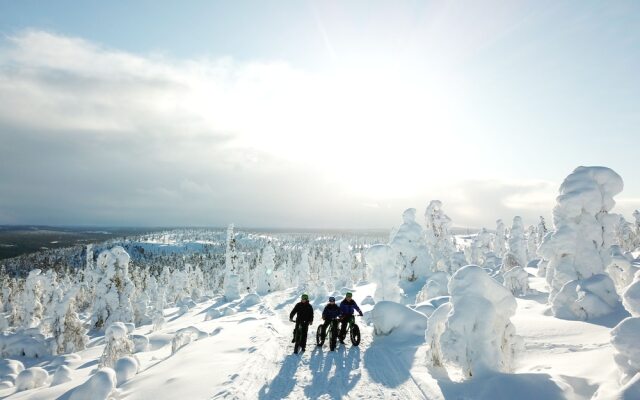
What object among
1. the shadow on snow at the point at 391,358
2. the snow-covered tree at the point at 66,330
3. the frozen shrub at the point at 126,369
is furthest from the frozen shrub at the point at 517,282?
the snow-covered tree at the point at 66,330

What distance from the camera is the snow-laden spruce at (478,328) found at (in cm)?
892

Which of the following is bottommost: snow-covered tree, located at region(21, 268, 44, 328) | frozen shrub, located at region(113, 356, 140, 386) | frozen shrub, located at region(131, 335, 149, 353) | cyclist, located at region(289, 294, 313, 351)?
snow-covered tree, located at region(21, 268, 44, 328)

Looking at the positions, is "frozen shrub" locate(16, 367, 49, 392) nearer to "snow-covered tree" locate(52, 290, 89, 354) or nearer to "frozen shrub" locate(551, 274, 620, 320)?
"snow-covered tree" locate(52, 290, 89, 354)

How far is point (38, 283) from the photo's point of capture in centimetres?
5425

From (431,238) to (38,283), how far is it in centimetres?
5430

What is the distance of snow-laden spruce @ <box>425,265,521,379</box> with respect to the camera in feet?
29.3

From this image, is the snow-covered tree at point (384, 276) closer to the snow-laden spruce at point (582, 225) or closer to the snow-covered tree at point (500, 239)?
the snow-laden spruce at point (582, 225)

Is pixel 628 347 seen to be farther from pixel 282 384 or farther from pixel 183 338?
pixel 183 338

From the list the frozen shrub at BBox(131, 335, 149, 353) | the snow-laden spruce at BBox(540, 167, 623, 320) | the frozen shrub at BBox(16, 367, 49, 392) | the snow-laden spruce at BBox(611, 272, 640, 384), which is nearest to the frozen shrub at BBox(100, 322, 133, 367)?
the frozen shrub at BBox(131, 335, 149, 353)

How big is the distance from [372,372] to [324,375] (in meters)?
1.28

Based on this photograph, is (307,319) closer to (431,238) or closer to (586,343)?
(586,343)

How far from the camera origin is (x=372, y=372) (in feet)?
32.7

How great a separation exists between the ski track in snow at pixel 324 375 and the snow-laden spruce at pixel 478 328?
51.1 inches

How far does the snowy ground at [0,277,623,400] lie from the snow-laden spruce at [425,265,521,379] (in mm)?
425
